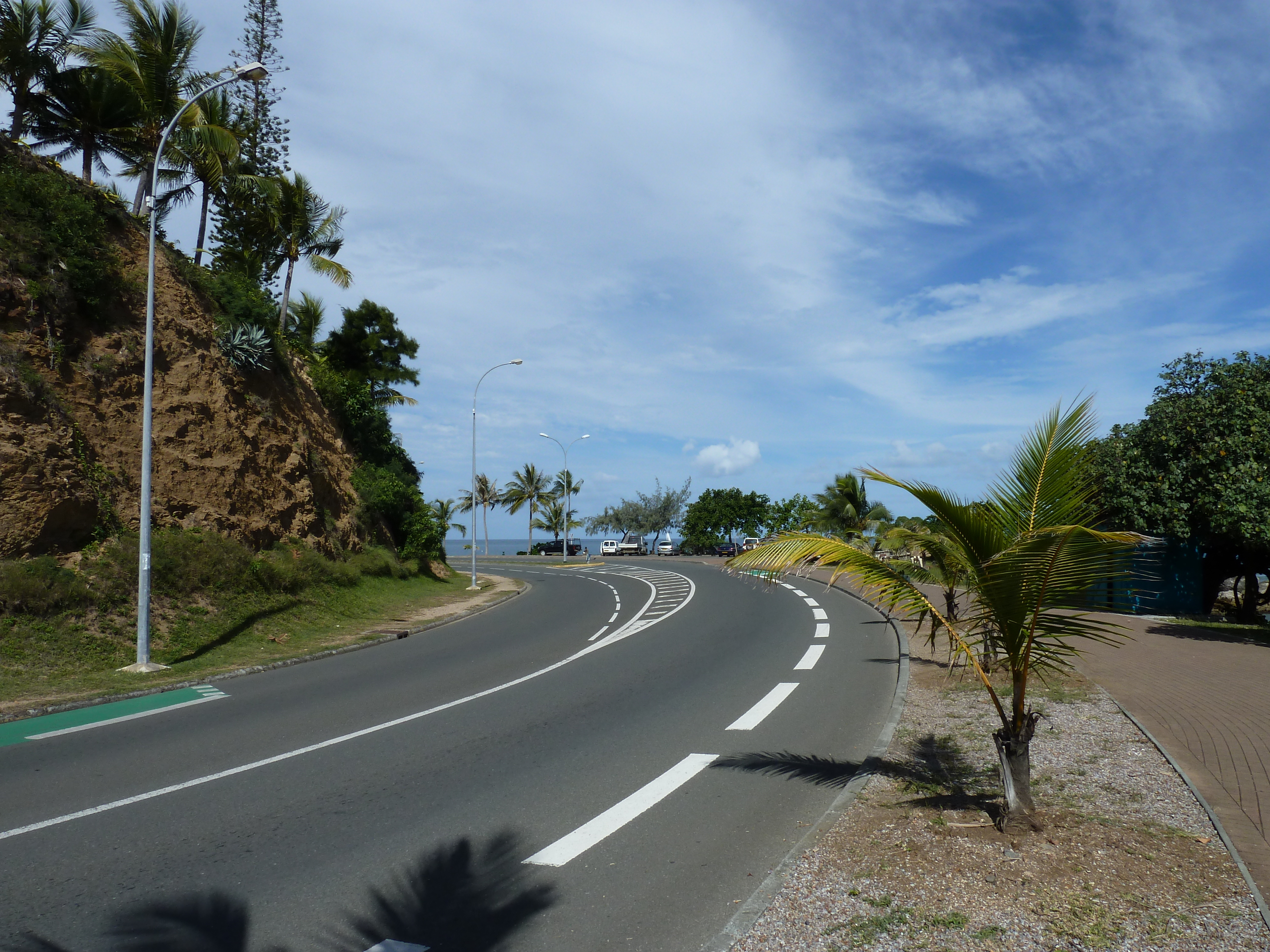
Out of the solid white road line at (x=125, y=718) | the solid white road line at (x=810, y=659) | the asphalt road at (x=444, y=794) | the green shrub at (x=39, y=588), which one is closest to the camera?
the asphalt road at (x=444, y=794)

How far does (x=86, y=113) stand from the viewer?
20844mm

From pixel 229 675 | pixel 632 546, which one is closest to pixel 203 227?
pixel 229 675

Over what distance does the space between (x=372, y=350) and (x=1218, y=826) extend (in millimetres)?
34521

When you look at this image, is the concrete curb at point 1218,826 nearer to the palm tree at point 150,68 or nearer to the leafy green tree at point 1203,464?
the leafy green tree at point 1203,464

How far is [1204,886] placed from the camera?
166 inches

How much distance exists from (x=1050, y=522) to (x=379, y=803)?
202 inches

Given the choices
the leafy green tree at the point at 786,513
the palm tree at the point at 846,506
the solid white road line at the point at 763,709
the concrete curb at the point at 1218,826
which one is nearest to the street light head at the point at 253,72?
the solid white road line at the point at 763,709

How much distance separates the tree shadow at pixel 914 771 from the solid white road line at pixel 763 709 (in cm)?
112

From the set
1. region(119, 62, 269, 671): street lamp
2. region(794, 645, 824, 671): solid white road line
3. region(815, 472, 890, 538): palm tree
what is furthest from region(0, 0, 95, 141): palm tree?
region(815, 472, 890, 538): palm tree

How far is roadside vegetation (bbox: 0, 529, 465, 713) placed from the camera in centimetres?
1177

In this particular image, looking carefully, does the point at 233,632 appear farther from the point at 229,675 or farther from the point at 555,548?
the point at 555,548

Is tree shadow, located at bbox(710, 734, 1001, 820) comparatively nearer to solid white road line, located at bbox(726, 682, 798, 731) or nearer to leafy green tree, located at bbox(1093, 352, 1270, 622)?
solid white road line, located at bbox(726, 682, 798, 731)

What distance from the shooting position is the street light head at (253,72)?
40.5 ft

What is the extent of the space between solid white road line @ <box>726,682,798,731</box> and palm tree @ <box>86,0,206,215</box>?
69.1ft
